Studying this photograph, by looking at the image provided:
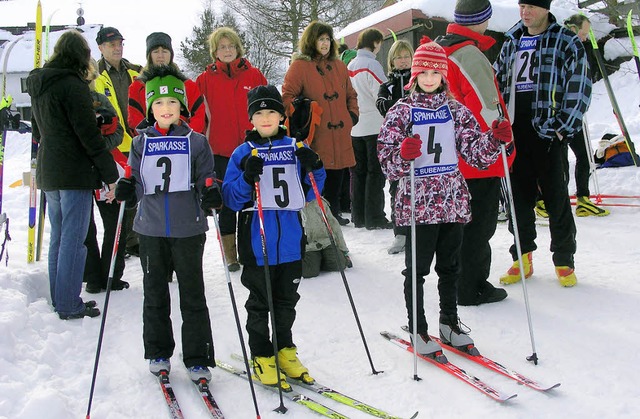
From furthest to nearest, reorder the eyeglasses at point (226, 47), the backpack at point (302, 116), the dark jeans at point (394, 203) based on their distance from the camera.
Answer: the backpack at point (302, 116) < the eyeglasses at point (226, 47) < the dark jeans at point (394, 203)

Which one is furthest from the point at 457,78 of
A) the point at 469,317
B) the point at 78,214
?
the point at 78,214

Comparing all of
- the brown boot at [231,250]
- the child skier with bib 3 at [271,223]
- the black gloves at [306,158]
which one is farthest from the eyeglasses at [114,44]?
the black gloves at [306,158]

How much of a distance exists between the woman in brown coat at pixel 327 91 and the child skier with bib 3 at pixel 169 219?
234cm

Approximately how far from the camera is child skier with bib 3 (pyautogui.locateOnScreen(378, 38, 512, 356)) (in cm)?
350

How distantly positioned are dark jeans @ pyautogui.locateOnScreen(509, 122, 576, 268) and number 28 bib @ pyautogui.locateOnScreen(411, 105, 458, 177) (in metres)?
1.36

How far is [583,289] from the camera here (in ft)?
14.9

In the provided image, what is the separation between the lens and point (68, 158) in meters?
4.34

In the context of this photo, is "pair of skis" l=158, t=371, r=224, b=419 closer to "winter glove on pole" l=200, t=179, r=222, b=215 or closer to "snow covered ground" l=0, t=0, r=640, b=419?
"snow covered ground" l=0, t=0, r=640, b=419

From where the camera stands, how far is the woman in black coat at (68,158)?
4.21m

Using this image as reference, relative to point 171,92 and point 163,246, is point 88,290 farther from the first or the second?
point 171,92

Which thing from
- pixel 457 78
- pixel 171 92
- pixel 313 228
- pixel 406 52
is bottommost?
pixel 313 228

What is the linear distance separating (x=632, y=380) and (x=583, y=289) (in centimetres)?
151

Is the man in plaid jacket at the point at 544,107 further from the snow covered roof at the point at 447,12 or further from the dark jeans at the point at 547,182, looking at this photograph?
the snow covered roof at the point at 447,12

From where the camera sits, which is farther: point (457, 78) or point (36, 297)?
point (36, 297)
